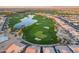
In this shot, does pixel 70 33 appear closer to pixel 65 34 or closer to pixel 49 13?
pixel 65 34

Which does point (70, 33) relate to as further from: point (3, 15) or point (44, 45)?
point (3, 15)


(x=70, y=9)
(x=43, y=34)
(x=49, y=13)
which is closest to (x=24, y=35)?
(x=43, y=34)

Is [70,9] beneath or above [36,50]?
above

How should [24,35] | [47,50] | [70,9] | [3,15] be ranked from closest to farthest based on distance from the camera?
[47,50]
[24,35]
[3,15]
[70,9]

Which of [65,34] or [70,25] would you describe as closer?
[65,34]

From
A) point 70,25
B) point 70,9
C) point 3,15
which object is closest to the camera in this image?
point 70,25

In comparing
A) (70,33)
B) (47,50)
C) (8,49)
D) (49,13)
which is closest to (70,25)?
(70,33)
